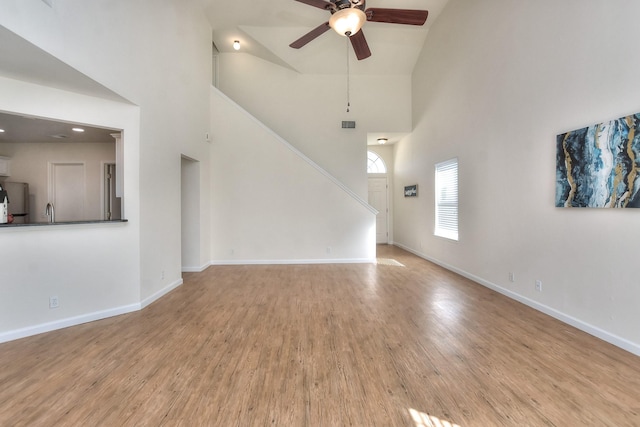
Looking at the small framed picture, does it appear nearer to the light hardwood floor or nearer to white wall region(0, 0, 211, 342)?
the light hardwood floor

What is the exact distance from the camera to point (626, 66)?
233cm

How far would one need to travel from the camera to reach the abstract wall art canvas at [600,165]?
2293 millimetres

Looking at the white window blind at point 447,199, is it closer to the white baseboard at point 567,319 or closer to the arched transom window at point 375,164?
the white baseboard at point 567,319

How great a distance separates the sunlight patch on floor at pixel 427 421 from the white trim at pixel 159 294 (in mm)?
3286

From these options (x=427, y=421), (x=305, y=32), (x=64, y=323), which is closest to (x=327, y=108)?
(x=305, y=32)

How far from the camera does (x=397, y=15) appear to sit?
3.60 m

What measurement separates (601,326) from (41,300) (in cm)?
558

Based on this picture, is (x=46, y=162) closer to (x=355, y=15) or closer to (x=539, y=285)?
(x=355, y=15)

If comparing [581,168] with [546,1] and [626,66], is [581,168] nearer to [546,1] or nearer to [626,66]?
[626,66]

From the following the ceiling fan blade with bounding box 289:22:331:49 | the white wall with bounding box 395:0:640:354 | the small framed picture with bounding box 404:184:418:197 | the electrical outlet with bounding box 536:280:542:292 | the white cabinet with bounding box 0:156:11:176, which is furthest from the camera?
the small framed picture with bounding box 404:184:418:197

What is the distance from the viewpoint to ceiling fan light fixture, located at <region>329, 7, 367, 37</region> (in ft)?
10.7

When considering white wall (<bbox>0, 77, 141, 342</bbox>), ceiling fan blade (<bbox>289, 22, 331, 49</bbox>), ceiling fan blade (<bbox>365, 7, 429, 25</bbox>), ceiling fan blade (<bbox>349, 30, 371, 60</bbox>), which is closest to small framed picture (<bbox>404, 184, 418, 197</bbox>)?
ceiling fan blade (<bbox>349, 30, 371, 60</bbox>)

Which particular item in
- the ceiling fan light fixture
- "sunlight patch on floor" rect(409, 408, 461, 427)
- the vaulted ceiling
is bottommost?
"sunlight patch on floor" rect(409, 408, 461, 427)

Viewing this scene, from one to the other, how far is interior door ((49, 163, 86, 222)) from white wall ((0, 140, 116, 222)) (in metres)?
0.07
